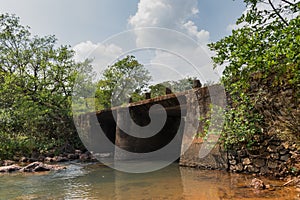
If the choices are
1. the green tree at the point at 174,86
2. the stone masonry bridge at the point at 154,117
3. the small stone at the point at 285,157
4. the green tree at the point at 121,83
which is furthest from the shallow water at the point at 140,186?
the green tree at the point at 121,83

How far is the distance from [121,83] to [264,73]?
53.2 ft

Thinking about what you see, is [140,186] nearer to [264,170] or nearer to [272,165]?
[264,170]

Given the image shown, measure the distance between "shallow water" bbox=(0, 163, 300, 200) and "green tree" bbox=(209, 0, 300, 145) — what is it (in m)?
1.08

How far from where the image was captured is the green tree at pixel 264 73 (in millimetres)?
3654

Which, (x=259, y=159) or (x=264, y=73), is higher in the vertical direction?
(x=264, y=73)

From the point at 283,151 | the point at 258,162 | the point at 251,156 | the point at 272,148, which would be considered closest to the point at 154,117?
the point at 251,156

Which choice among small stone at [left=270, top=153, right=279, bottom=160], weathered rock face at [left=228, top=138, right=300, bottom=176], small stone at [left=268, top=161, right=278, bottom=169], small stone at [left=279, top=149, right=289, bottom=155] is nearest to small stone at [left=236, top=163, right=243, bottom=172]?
weathered rock face at [left=228, top=138, right=300, bottom=176]

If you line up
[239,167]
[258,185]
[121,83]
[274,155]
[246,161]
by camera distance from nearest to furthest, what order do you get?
[258,185], [274,155], [246,161], [239,167], [121,83]

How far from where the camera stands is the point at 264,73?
488cm

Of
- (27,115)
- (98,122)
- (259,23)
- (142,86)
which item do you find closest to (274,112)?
(259,23)

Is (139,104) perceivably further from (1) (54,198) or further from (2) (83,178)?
(1) (54,198)

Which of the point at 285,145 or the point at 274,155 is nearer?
the point at 285,145

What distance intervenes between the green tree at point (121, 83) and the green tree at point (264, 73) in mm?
12743

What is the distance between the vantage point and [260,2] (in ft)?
14.7
